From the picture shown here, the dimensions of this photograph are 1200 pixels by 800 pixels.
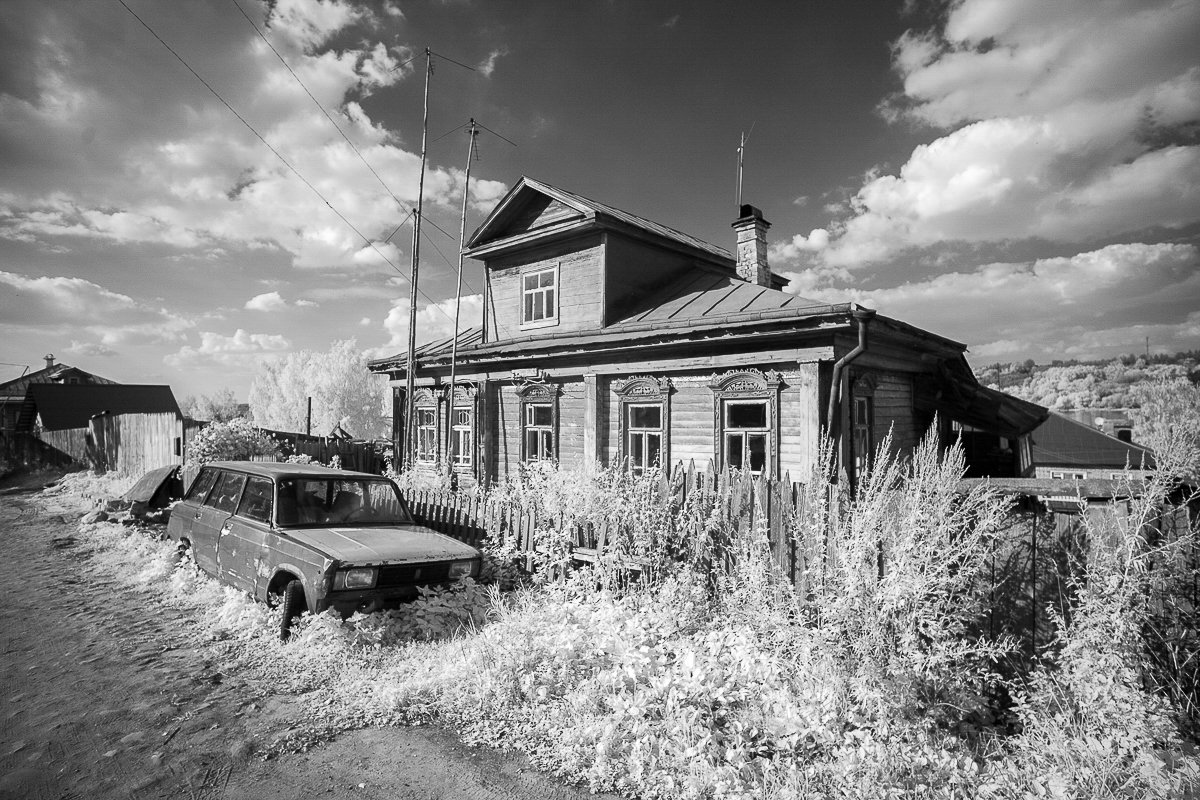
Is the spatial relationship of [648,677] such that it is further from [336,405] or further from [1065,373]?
[1065,373]

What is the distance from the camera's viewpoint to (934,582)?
3.65m

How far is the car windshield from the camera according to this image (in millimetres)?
6141

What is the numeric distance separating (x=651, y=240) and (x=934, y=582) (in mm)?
11898

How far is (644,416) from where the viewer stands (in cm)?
1241

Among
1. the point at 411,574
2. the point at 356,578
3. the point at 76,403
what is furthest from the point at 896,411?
the point at 76,403

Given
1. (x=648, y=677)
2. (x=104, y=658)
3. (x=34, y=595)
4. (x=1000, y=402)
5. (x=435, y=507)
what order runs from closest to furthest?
1. (x=648, y=677)
2. (x=104, y=658)
3. (x=34, y=595)
4. (x=435, y=507)
5. (x=1000, y=402)

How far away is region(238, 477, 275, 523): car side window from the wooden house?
5275mm

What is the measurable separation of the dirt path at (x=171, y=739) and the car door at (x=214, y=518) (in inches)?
40.5

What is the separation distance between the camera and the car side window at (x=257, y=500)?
6.19 m

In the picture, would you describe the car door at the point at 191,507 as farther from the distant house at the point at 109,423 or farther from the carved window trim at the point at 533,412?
the distant house at the point at 109,423

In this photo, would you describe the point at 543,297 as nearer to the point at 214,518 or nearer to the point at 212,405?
the point at 214,518

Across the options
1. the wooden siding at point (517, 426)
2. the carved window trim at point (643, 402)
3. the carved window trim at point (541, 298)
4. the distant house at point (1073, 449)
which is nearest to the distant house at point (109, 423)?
the wooden siding at point (517, 426)

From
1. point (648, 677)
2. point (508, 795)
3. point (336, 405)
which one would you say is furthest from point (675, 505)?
point (336, 405)

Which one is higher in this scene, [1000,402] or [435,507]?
[1000,402]
